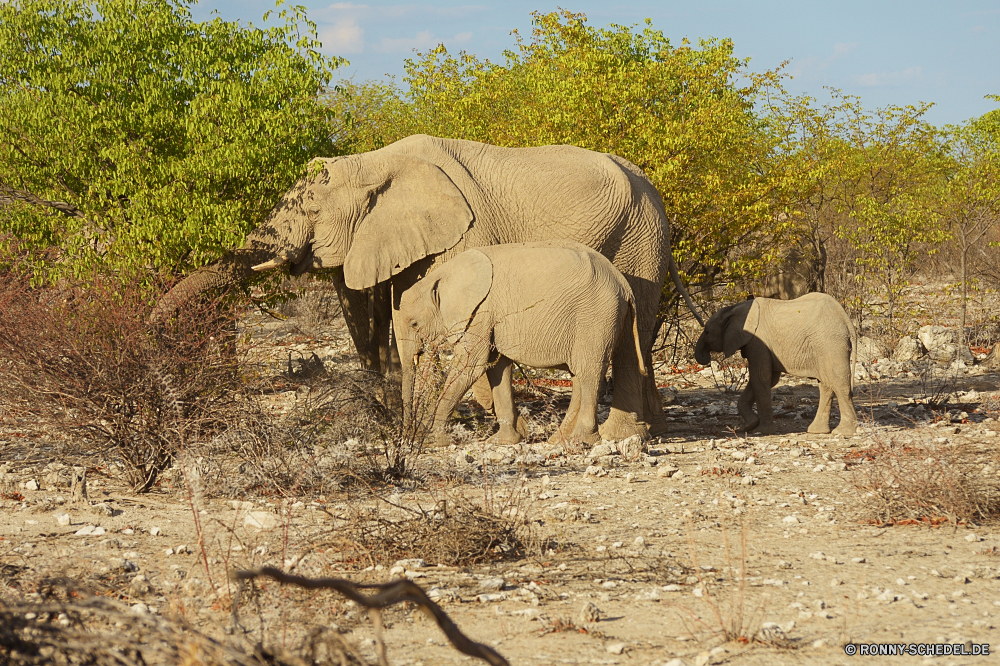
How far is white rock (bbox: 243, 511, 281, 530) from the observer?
6.90 m

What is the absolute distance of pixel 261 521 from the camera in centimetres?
694

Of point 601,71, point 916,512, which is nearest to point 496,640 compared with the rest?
point 916,512

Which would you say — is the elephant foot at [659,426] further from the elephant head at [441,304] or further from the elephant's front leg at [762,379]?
the elephant head at [441,304]

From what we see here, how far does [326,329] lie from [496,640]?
18152 mm

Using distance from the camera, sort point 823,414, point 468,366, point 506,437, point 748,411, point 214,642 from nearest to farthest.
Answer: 1. point 214,642
2. point 468,366
3. point 506,437
4. point 823,414
5. point 748,411

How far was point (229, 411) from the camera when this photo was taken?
7965 millimetres

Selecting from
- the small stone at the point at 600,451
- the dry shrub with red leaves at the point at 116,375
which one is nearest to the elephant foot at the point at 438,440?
the small stone at the point at 600,451

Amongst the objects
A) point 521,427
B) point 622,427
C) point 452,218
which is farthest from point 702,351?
point 452,218

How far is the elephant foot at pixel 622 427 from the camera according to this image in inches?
432

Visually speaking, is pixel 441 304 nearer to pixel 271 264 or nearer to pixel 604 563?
pixel 271 264

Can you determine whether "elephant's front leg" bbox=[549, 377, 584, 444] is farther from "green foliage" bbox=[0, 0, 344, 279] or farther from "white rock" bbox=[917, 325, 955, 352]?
"white rock" bbox=[917, 325, 955, 352]

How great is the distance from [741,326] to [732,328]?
11 cm

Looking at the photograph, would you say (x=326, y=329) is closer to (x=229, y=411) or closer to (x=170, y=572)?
(x=229, y=411)

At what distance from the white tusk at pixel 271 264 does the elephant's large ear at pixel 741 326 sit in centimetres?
495
